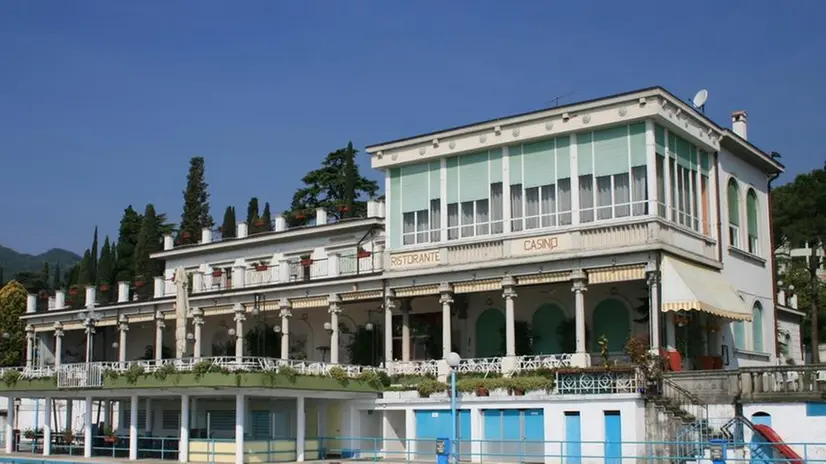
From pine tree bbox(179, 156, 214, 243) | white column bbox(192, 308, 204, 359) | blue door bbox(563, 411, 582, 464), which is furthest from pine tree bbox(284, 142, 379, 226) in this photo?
blue door bbox(563, 411, 582, 464)

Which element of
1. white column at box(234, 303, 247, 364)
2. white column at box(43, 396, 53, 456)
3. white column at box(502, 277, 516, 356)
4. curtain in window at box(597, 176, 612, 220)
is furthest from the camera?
white column at box(234, 303, 247, 364)

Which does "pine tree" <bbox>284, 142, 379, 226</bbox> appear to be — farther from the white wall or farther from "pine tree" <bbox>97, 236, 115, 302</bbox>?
the white wall

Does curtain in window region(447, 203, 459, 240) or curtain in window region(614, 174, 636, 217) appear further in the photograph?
curtain in window region(447, 203, 459, 240)

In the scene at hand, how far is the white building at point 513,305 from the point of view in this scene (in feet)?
105

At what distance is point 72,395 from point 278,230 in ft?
43.8

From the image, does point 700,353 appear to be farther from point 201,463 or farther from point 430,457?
point 201,463

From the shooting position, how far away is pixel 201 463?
32500 mm

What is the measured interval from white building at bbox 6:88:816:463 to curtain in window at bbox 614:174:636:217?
5 cm

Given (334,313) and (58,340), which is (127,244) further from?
(334,313)

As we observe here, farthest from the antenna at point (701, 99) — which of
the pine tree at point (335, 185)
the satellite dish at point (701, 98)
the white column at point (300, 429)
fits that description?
the pine tree at point (335, 185)

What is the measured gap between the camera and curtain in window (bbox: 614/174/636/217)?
109ft

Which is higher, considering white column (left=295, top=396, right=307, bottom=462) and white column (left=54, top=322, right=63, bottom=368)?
white column (left=54, top=322, right=63, bottom=368)

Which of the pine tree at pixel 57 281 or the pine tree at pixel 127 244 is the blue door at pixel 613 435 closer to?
the pine tree at pixel 127 244

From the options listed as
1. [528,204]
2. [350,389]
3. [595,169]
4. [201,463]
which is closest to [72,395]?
[201,463]
